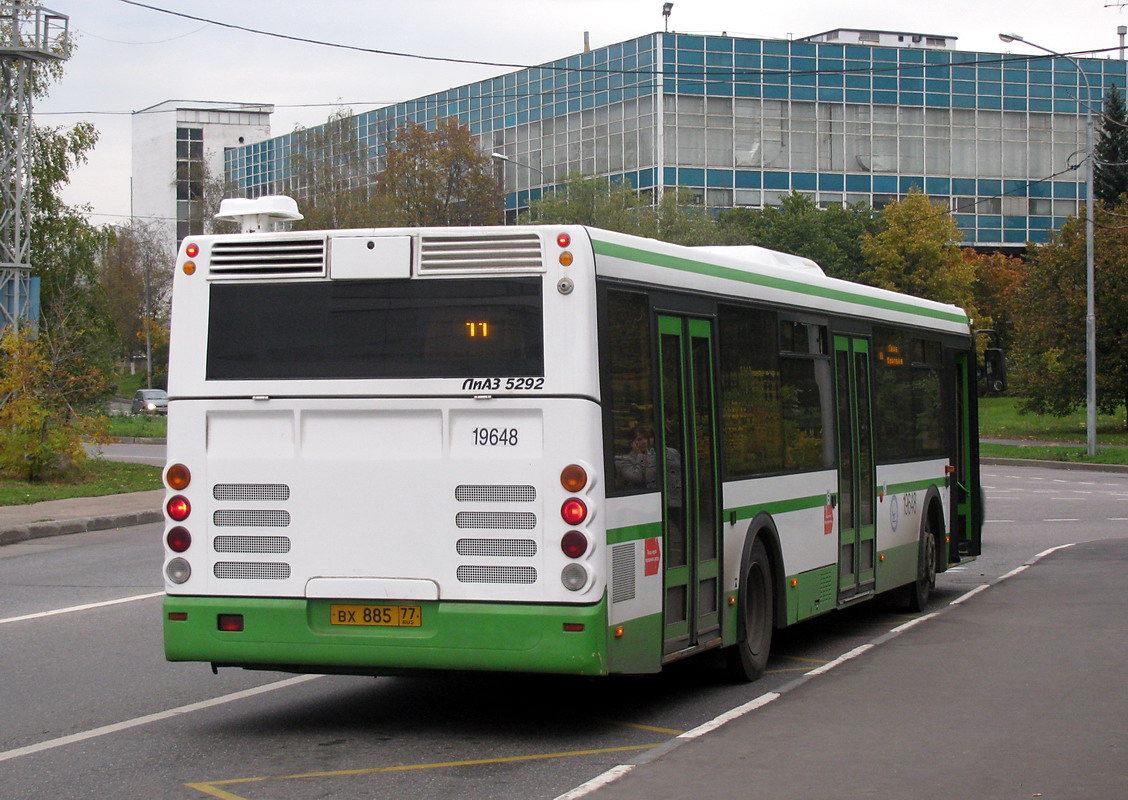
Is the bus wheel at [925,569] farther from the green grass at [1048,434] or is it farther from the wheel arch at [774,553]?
the green grass at [1048,434]

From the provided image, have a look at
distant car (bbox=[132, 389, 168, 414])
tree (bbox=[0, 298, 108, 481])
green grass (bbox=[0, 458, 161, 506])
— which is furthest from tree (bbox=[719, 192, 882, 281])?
tree (bbox=[0, 298, 108, 481])

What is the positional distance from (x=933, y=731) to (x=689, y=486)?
1949mm

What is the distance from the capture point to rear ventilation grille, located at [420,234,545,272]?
785 centimetres

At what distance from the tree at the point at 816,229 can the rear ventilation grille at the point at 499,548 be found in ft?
217

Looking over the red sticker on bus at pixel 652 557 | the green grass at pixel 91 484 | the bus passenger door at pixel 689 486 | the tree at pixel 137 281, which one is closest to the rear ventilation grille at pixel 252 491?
the red sticker on bus at pixel 652 557

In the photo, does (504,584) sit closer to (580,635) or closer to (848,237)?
(580,635)

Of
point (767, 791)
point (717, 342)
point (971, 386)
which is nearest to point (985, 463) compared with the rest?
point (971, 386)

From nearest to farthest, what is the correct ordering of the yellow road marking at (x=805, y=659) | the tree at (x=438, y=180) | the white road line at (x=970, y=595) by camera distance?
the yellow road marking at (x=805, y=659) < the white road line at (x=970, y=595) < the tree at (x=438, y=180)

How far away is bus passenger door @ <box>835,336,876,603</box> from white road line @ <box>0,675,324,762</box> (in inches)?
168

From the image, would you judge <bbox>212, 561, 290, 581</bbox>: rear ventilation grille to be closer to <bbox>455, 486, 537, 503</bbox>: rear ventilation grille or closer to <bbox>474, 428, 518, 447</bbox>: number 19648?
<bbox>455, 486, 537, 503</bbox>: rear ventilation grille

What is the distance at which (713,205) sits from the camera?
7750 cm

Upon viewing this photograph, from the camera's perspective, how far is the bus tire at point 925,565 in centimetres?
1395

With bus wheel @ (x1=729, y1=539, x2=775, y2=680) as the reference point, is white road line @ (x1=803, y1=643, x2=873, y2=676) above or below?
below

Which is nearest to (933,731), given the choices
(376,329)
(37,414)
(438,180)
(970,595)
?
(376,329)
